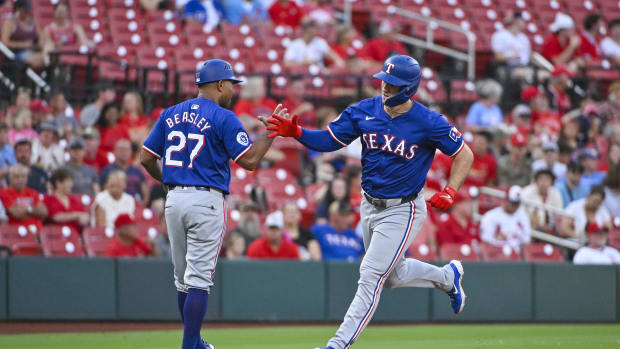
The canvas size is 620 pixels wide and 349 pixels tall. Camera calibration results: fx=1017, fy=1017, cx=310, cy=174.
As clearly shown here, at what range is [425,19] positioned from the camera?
17.2 meters

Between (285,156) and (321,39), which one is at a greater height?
(321,39)

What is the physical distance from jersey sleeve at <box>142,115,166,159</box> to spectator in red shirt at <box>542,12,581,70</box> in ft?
37.9

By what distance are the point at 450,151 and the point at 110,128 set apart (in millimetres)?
6841

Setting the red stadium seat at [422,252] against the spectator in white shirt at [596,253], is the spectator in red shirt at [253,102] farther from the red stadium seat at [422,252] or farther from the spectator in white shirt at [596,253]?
the spectator in white shirt at [596,253]

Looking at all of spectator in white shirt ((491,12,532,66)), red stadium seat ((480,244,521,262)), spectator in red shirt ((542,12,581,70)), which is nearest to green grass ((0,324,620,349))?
red stadium seat ((480,244,521,262))

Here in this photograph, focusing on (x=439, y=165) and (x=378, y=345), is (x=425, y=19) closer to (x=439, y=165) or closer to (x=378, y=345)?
(x=439, y=165)

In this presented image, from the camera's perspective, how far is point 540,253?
12.2m

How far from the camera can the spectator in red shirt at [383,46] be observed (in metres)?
15.6

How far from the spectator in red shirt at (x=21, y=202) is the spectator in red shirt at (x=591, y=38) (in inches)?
411

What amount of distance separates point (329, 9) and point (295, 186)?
5136 mm

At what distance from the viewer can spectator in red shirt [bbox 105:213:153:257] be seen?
431 inches

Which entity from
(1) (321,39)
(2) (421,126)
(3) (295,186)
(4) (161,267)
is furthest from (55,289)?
(1) (321,39)

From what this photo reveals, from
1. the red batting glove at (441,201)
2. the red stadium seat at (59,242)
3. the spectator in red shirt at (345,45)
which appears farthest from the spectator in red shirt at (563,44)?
the red batting glove at (441,201)

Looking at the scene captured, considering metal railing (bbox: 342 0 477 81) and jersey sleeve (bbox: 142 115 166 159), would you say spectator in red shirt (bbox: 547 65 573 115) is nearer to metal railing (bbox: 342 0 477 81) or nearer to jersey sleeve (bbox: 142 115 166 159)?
metal railing (bbox: 342 0 477 81)
